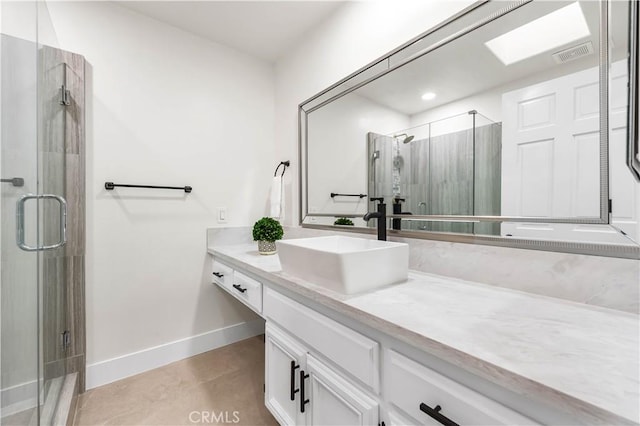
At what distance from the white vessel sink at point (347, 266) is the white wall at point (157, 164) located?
1.21m

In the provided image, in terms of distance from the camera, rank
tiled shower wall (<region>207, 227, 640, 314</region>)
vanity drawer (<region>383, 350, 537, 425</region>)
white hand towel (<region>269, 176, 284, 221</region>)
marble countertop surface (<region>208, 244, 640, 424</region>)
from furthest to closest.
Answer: white hand towel (<region>269, 176, 284, 221</region>)
tiled shower wall (<region>207, 227, 640, 314</region>)
vanity drawer (<region>383, 350, 537, 425</region>)
marble countertop surface (<region>208, 244, 640, 424</region>)

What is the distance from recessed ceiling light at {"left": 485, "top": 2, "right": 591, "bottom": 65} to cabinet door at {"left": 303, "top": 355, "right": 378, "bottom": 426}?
48.8 inches

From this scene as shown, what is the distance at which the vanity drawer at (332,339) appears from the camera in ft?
2.55

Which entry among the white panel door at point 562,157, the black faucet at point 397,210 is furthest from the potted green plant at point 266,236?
the white panel door at point 562,157

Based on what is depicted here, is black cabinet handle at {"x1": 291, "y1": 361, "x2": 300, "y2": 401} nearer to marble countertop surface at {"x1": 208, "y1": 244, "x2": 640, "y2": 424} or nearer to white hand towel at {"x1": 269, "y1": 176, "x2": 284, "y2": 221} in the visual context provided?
marble countertop surface at {"x1": 208, "y1": 244, "x2": 640, "y2": 424}

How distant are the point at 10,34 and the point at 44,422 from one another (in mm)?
1527

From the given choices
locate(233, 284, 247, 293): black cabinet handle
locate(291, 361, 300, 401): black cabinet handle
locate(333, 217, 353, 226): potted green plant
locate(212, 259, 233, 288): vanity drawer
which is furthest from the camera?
locate(212, 259, 233, 288): vanity drawer

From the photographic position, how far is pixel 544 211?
927mm

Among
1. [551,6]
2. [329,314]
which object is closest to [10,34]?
[329,314]

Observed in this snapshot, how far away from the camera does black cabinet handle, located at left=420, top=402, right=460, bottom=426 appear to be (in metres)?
0.58

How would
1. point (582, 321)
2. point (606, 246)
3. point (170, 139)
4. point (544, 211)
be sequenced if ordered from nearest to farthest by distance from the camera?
point (582, 321)
point (606, 246)
point (544, 211)
point (170, 139)

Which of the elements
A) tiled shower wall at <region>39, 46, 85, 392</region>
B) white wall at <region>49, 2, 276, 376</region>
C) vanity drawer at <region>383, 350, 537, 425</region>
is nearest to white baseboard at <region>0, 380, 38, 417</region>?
tiled shower wall at <region>39, 46, 85, 392</region>

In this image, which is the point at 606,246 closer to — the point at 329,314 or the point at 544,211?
the point at 544,211

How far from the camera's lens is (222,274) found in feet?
6.33
